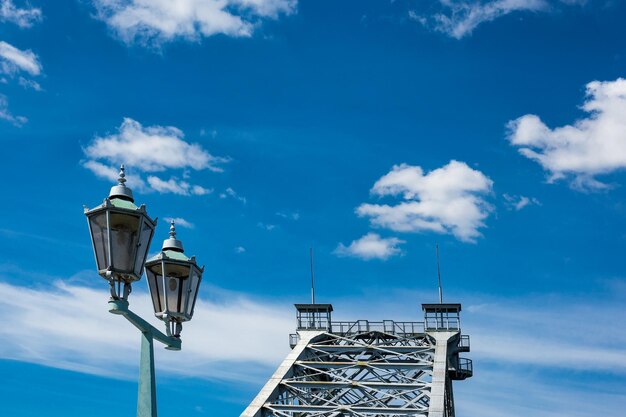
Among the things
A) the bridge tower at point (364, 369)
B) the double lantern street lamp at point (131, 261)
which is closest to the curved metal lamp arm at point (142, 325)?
the double lantern street lamp at point (131, 261)

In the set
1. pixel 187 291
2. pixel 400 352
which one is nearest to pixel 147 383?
pixel 187 291

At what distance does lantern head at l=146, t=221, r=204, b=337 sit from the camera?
9766 millimetres

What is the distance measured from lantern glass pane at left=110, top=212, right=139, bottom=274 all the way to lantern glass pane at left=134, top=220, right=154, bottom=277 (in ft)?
0.15

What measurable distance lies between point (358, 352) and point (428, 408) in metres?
12.3

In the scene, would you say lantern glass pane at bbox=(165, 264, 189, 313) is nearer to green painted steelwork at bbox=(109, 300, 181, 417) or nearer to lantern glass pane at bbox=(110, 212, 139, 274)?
green painted steelwork at bbox=(109, 300, 181, 417)

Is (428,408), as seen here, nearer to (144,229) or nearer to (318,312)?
(318,312)

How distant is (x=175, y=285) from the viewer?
986 cm

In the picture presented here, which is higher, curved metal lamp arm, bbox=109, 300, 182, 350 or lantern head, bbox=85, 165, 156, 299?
lantern head, bbox=85, 165, 156, 299

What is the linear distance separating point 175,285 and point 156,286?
0.21 m

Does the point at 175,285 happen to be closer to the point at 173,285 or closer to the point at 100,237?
the point at 173,285

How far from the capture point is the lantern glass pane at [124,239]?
28.7ft

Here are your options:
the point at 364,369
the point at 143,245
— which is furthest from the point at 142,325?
the point at 364,369

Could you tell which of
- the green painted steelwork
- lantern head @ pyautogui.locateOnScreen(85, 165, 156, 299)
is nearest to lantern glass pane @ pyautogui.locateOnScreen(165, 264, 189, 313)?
the green painted steelwork

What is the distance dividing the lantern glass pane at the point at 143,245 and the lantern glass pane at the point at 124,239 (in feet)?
0.15
